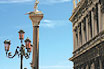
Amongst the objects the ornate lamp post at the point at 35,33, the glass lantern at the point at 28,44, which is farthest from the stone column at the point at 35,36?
the glass lantern at the point at 28,44

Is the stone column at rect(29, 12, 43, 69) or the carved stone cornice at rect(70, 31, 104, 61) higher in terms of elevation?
the carved stone cornice at rect(70, 31, 104, 61)

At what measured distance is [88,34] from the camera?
138 ft

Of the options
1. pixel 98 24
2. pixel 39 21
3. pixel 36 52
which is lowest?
pixel 36 52

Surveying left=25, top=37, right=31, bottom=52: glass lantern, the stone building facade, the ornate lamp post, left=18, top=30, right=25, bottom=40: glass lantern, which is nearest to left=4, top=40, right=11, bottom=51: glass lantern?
left=18, top=30, right=25, bottom=40: glass lantern

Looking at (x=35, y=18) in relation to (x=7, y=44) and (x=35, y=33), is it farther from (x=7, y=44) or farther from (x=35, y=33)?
(x=7, y=44)

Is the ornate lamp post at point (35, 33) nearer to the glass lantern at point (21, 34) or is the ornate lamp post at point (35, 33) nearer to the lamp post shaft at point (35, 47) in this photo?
the lamp post shaft at point (35, 47)

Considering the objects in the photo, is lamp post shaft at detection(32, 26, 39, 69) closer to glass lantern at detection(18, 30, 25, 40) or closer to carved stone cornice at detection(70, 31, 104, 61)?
glass lantern at detection(18, 30, 25, 40)

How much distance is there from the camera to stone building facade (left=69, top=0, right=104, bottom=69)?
3647 centimetres

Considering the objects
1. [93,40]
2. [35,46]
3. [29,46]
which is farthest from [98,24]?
[35,46]

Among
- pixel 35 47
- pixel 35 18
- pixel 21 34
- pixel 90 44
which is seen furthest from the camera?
pixel 90 44

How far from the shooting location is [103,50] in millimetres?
35219

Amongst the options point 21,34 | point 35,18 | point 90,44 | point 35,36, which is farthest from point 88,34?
point 35,36

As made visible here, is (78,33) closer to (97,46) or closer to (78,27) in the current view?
(78,27)

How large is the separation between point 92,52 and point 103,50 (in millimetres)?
3790
